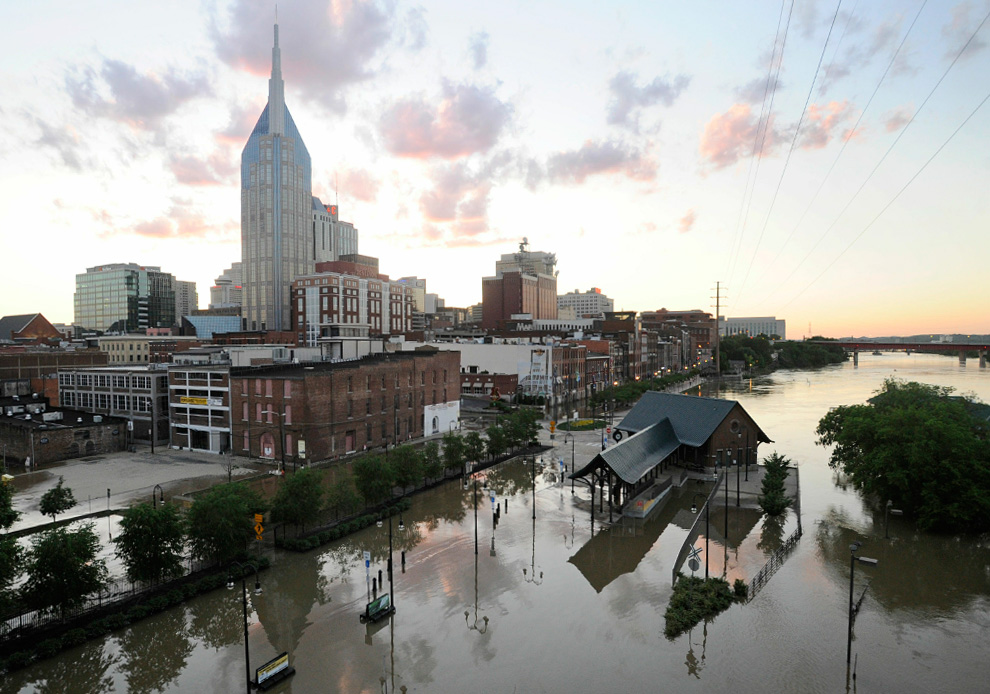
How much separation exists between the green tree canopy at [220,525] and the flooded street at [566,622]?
7.33 feet

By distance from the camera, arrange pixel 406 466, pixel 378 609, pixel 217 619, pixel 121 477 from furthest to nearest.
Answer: pixel 121 477 → pixel 406 466 → pixel 217 619 → pixel 378 609

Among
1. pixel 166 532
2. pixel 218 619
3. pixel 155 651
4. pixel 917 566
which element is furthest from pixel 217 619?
pixel 917 566

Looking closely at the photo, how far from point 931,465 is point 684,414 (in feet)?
69.6

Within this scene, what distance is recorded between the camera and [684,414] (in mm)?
53812

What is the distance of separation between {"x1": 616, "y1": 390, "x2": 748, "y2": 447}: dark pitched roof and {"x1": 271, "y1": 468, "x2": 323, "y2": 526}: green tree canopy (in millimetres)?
32461

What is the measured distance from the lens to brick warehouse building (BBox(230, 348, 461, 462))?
174ft

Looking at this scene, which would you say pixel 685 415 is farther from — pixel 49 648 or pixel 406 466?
pixel 49 648

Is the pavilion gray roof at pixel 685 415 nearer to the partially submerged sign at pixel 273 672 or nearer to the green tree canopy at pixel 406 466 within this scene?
the green tree canopy at pixel 406 466

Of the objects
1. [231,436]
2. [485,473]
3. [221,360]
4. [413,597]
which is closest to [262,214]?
[221,360]

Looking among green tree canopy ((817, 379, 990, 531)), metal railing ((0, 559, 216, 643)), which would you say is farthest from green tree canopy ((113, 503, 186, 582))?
green tree canopy ((817, 379, 990, 531))

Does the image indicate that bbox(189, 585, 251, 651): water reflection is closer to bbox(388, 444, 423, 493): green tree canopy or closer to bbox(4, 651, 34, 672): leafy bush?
bbox(4, 651, 34, 672): leafy bush

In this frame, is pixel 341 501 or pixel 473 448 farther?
pixel 473 448

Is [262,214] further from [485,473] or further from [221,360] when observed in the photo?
[485,473]

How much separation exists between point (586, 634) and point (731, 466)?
32.8 metres
